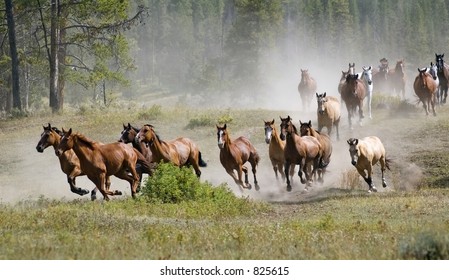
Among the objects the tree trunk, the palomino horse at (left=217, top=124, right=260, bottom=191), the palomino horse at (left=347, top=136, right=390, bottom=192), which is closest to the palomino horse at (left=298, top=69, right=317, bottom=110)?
the tree trunk

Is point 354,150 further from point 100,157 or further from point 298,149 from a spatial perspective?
point 100,157

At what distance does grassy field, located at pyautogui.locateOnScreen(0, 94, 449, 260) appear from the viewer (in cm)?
1173

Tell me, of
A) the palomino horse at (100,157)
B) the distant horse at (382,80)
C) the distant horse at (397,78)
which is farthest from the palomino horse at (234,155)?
the distant horse at (382,80)

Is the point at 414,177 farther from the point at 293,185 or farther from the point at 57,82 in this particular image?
the point at 57,82

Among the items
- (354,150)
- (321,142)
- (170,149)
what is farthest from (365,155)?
(170,149)

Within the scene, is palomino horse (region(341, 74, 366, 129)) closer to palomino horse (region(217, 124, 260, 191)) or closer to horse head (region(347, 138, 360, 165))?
palomino horse (region(217, 124, 260, 191))

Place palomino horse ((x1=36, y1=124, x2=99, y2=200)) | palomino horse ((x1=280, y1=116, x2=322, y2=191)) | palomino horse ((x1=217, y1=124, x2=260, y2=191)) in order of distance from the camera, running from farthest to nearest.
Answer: palomino horse ((x1=280, y1=116, x2=322, y2=191)) → palomino horse ((x1=217, y1=124, x2=260, y2=191)) → palomino horse ((x1=36, y1=124, x2=99, y2=200))

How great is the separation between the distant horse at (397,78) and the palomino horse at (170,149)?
95.5ft

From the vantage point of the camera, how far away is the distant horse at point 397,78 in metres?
50.8

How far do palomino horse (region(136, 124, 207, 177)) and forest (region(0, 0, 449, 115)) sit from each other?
67.8 feet

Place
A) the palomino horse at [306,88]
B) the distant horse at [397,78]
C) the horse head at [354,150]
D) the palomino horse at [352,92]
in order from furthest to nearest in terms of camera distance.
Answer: the distant horse at [397,78] → the palomino horse at [306,88] → the palomino horse at [352,92] → the horse head at [354,150]

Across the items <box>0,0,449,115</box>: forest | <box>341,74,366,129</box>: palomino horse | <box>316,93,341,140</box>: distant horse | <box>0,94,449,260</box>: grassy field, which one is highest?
<box>0,0,449,115</box>: forest

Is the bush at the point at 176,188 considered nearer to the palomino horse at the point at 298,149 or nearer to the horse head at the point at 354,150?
the palomino horse at the point at 298,149
